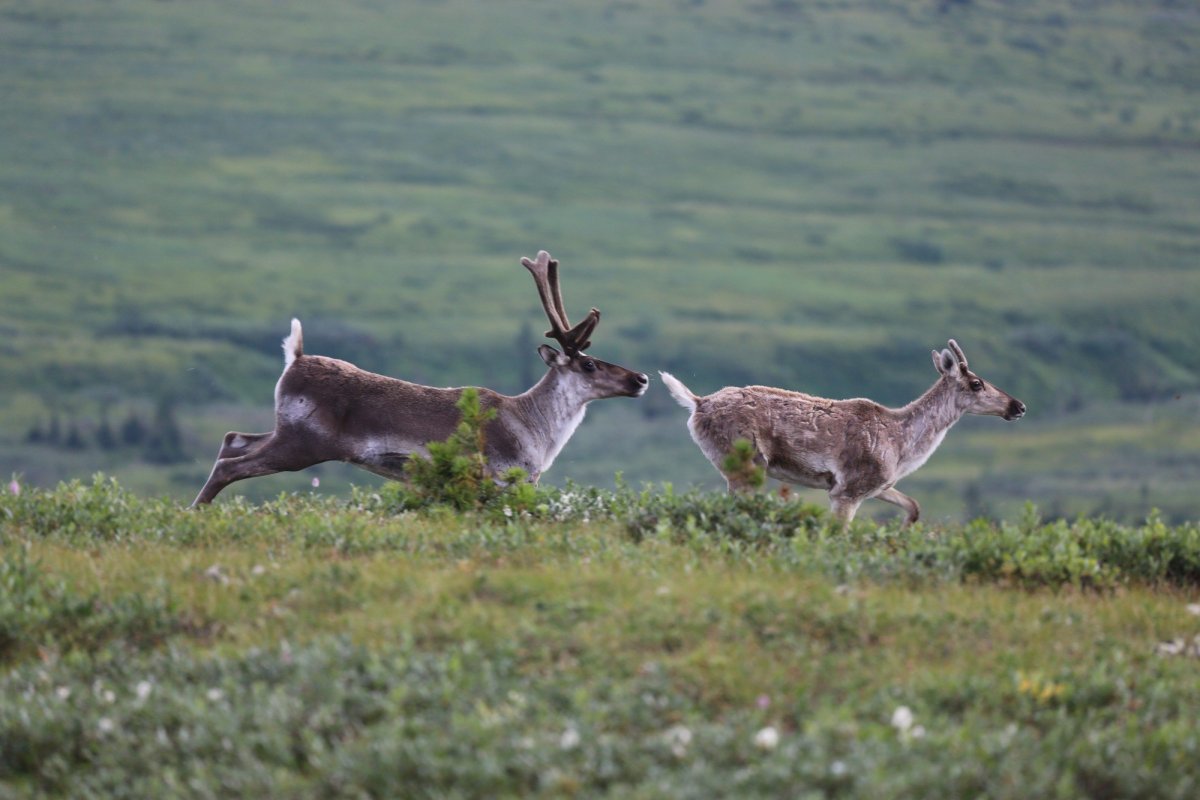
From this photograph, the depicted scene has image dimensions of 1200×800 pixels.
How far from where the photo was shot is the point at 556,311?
18891mm

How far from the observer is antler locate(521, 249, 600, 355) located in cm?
1834

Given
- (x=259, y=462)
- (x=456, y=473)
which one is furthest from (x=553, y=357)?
(x=456, y=473)

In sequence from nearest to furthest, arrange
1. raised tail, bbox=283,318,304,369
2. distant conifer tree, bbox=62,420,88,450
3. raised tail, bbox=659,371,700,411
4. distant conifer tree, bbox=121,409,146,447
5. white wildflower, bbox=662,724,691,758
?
1. white wildflower, bbox=662,724,691,758
2. raised tail, bbox=283,318,304,369
3. raised tail, bbox=659,371,700,411
4. distant conifer tree, bbox=62,420,88,450
5. distant conifer tree, bbox=121,409,146,447

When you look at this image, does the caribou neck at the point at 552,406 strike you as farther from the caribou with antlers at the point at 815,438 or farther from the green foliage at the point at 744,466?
the green foliage at the point at 744,466

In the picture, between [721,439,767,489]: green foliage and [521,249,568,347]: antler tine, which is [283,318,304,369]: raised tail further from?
[721,439,767,489]: green foliage

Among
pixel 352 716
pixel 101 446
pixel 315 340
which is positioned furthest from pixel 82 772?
pixel 315 340

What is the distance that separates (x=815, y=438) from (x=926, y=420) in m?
1.85

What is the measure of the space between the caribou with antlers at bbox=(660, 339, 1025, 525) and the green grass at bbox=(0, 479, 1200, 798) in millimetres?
3865

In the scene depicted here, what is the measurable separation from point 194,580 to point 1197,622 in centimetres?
658

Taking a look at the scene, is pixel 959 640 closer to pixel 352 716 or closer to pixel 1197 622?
pixel 1197 622

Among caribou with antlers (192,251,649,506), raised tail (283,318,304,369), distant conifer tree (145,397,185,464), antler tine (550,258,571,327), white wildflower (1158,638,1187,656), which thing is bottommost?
distant conifer tree (145,397,185,464)

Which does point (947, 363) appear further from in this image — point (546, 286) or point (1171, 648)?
point (1171, 648)

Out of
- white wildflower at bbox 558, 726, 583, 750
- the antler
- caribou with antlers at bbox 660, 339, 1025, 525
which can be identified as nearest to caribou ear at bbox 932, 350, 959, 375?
caribou with antlers at bbox 660, 339, 1025, 525

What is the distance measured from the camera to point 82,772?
9.48m
